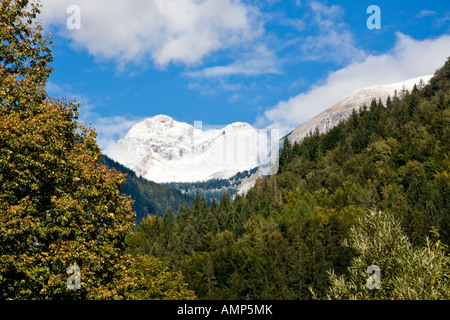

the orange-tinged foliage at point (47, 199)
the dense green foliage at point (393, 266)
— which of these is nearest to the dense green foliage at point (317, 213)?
the dense green foliage at point (393, 266)

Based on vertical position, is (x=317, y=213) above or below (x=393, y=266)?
below

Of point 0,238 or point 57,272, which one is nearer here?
point 0,238

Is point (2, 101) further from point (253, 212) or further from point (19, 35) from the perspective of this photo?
point (253, 212)

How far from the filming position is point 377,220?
23703 millimetres

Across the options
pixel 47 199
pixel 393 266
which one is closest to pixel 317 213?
pixel 393 266

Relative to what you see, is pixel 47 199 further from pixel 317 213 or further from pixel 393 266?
pixel 317 213

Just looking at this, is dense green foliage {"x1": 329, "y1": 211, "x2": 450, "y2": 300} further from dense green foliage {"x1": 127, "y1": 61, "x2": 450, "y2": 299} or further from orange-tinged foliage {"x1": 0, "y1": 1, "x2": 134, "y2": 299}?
dense green foliage {"x1": 127, "y1": 61, "x2": 450, "y2": 299}

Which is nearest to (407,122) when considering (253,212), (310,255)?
(253,212)

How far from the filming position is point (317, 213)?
456 ft

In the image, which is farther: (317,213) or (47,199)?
(317,213)

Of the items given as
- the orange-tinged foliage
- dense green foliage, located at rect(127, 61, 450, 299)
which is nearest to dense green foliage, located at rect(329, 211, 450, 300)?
the orange-tinged foliage

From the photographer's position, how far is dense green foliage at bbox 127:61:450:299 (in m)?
103

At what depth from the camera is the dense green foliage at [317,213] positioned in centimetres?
10288
